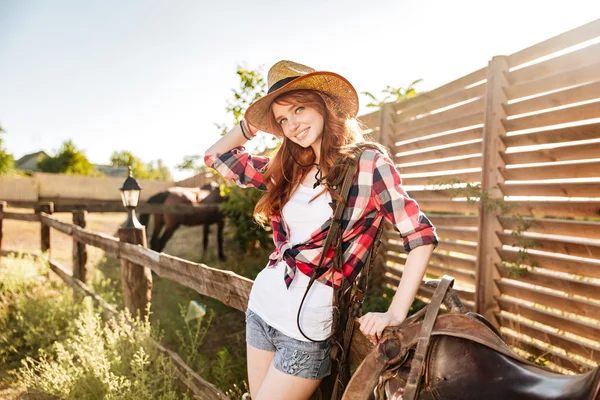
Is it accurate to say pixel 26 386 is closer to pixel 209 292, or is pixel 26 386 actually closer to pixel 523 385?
pixel 209 292

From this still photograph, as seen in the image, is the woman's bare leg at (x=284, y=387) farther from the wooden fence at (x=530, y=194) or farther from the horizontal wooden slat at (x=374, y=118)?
the horizontal wooden slat at (x=374, y=118)

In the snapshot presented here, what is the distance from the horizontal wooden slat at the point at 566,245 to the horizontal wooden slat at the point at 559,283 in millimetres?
190

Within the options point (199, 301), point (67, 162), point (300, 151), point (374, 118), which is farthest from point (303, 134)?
point (67, 162)

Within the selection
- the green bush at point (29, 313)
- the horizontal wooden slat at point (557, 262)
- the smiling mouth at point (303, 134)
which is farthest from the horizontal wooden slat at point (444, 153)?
the green bush at point (29, 313)

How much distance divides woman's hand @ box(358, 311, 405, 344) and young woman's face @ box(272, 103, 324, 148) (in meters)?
0.67

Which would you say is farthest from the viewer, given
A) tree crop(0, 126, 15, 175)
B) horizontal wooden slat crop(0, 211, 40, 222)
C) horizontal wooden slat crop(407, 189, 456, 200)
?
tree crop(0, 126, 15, 175)

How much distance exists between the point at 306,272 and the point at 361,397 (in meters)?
0.44

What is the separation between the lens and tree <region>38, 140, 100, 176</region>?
1879 inches

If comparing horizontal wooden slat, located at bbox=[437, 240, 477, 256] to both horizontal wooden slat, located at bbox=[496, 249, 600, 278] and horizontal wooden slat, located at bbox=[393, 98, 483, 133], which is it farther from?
horizontal wooden slat, located at bbox=[393, 98, 483, 133]

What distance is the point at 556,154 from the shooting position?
307 cm

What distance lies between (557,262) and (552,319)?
43cm

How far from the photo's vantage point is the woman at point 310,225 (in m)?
1.24

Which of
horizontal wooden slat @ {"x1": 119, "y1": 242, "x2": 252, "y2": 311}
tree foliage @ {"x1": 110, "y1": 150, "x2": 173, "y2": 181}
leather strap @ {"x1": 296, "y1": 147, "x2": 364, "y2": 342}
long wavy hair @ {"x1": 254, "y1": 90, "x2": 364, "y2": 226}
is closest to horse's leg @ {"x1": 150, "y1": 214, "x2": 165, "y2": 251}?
horizontal wooden slat @ {"x1": 119, "y1": 242, "x2": 252, "y2": 311}

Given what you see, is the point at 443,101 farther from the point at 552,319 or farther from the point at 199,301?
the point at 199,301
